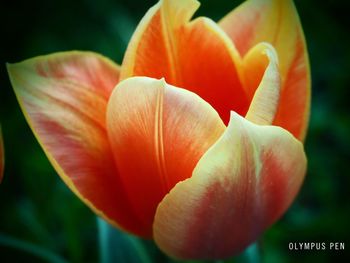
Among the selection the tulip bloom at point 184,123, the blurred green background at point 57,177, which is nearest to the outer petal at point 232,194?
the tulip bloom at point 184,123

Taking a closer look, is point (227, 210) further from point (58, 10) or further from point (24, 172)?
point (58, 10)

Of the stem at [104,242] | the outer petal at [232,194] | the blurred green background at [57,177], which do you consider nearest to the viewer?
the outer petal at [232,194]

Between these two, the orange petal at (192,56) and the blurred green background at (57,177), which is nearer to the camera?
the orange petal at (192,56)

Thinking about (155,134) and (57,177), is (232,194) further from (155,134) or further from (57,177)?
(57,177)

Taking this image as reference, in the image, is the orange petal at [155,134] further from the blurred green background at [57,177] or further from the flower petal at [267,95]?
the blurred green background at [57,177]

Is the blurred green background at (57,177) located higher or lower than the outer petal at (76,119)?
lower

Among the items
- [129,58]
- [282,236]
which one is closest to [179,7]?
[129,58]

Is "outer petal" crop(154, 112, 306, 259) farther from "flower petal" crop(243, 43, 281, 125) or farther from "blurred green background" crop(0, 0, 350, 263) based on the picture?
"blurred green background" crop(0, 0, 350, 263)

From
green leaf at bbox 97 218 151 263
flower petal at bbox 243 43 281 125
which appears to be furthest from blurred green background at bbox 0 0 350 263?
flower petal at bbox 243 43 281 125
